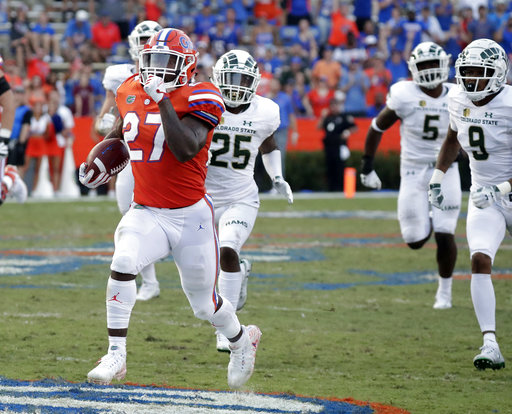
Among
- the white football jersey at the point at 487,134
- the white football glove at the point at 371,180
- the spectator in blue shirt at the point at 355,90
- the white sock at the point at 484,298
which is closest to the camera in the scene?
the white sock at the point at 484,298

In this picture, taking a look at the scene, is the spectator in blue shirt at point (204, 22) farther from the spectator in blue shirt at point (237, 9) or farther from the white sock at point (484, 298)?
the white sock at point (484, 298)

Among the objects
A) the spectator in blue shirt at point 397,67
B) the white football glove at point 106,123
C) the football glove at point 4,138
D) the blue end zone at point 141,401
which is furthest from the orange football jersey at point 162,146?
the spectator in blue shirt at point 397,67

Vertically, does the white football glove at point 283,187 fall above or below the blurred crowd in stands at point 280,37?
above

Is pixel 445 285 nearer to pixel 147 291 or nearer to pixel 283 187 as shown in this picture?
pixel 283 187

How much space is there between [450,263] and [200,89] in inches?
138

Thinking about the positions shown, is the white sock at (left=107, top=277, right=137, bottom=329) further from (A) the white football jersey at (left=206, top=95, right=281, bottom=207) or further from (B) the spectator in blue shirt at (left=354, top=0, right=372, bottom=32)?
(B) the spectator in blue shirt at (left=354, top=0, right=372, bottom=32)

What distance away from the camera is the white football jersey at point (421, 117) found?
7566mm

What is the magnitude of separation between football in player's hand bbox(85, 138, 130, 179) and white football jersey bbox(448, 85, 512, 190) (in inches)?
85.8

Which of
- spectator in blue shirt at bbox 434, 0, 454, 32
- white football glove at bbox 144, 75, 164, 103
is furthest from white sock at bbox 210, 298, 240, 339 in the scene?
spectator in blue shirt at bbox 434, 0, 454, 32

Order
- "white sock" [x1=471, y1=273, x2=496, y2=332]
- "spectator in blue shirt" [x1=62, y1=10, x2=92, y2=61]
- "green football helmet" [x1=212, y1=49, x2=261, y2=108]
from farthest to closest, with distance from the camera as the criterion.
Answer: "spectator in blue shirt" [x1=62, y1=10, x2=92, y2=61] → "green football helmet" [x1=212, y1=49, x2=261, y2=108] → "white sock" [x1=471, y1=273, x2=496, y2=332]

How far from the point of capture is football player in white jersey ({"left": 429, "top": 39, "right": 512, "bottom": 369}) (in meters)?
5.73

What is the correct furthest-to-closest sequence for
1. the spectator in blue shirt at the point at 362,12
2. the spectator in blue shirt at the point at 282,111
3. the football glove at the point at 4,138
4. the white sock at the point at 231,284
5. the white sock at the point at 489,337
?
the spectator in blue shirt at the point at 362,12 < the spectator in blue shirt at the point at 282,111 < the football glove at the point at 4,138 < the white sock at the point at 231,284 < the white sock at the point at 489,337

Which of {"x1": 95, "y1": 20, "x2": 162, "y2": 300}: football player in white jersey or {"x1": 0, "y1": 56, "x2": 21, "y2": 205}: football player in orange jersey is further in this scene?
{"x1": 0, "y1": 56, "x2": 21, "y2": 205}: football player in orange jersey

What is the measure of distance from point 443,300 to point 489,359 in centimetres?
207
